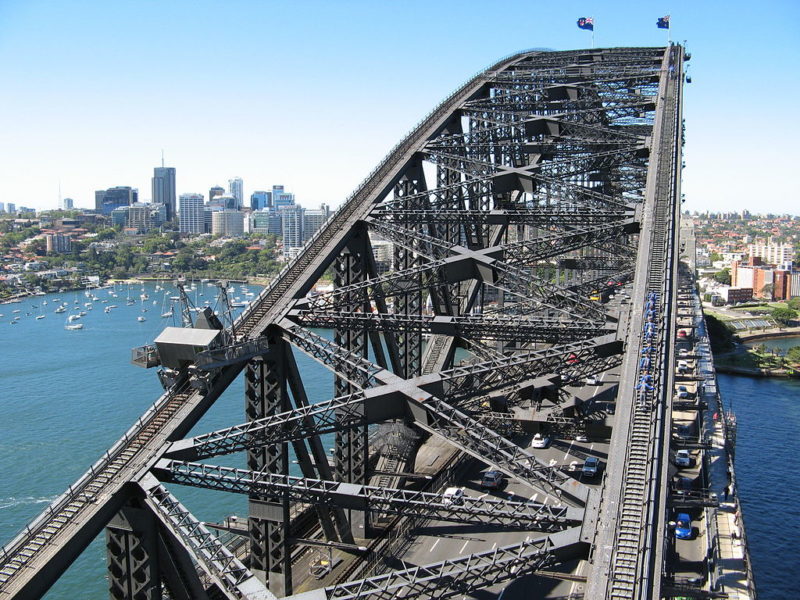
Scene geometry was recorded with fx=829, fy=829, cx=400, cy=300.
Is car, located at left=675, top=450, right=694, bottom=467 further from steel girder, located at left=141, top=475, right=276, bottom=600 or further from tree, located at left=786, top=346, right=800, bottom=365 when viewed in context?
tree, located at left=786, top=346, right=800, bottom=365

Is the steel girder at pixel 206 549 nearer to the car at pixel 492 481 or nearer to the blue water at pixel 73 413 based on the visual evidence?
the car at pixel 492 481

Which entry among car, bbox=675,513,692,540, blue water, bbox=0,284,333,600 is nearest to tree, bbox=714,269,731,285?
blue water, bbox=0,284,333,600

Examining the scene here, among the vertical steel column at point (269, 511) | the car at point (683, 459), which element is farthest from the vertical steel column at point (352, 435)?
the car at point (683, 459)

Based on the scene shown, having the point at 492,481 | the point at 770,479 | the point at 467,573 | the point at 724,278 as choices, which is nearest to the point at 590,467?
the point at 492,481

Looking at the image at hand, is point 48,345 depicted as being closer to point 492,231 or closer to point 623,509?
point 492,231

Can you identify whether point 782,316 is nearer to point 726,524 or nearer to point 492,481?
point 726,524
